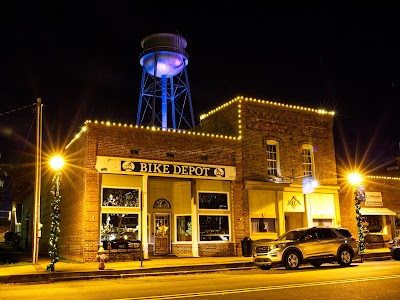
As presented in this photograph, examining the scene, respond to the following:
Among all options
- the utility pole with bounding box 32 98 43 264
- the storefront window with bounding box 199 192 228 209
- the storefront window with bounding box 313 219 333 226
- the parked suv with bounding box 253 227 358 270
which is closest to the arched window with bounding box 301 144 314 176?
the storefront window with bounding box 313 219 333 226

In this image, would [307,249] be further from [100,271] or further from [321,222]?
[321,222]

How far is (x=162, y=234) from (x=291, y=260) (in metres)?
10.2

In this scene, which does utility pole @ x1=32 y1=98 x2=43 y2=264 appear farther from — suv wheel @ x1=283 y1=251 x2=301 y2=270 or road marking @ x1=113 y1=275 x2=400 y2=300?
road marking @ x1=113 y1=275 x2=400 y2=300

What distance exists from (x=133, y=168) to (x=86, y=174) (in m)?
2.27

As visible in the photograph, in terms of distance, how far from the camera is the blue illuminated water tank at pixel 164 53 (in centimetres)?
→ 3406

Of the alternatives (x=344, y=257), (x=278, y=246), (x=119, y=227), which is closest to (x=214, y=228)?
(x=119, y=227)

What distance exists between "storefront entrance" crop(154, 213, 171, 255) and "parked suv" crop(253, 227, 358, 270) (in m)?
8.80

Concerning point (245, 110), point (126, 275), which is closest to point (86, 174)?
point (126, 275)

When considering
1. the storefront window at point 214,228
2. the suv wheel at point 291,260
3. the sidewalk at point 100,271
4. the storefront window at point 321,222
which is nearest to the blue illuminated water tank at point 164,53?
the storefront window at point 214,228

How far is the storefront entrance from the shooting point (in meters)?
25.2

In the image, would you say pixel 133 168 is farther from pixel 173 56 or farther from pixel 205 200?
pixel 173 56

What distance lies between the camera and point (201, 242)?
23.0m

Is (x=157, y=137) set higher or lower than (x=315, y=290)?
higher

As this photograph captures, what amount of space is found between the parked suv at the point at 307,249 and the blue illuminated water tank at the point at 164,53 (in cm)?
2022
